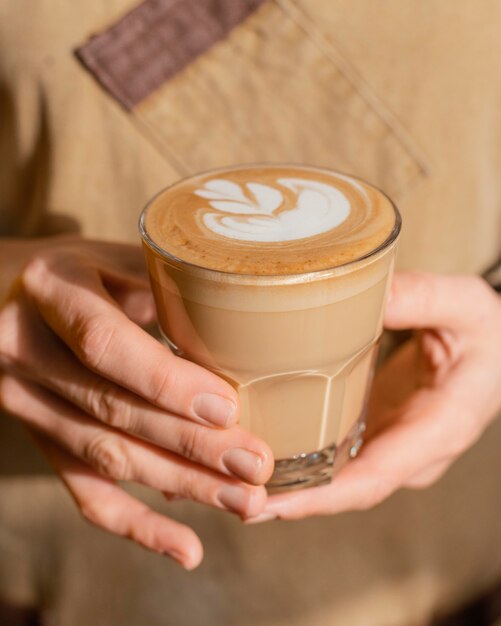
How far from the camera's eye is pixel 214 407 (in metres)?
0.61

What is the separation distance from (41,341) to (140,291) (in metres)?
0.14

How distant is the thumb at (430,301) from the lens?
0.76m

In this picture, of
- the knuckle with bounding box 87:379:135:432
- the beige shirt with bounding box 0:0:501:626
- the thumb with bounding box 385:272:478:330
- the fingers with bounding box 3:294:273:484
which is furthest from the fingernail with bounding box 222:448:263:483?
the beige shirt with bounding box 0:0:501:626

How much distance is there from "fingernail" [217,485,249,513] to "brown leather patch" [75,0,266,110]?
53 centimetres

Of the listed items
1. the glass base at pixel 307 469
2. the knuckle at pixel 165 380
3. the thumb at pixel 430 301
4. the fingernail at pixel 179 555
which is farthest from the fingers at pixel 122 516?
the thumb at pixel 430 301

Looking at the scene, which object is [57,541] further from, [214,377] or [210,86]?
[210,86]

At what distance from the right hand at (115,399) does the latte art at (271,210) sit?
0.13 meters

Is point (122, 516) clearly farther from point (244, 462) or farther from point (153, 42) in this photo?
point (153, 42)

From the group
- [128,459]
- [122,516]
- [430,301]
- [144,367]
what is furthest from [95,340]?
[430,301]

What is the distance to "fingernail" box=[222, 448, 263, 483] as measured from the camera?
2.08 feet

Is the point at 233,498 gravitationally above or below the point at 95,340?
below

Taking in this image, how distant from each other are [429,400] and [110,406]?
42cm

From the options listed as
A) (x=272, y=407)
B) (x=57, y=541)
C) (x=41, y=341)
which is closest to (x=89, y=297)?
(x=41, y=341)

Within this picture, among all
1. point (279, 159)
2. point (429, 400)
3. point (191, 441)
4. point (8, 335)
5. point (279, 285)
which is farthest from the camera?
point (279, 159)
